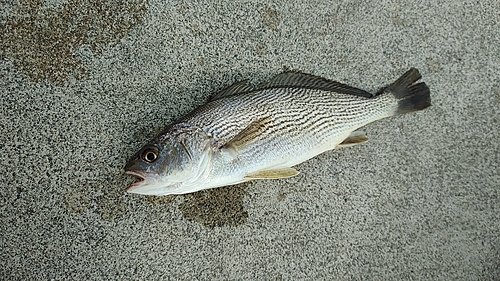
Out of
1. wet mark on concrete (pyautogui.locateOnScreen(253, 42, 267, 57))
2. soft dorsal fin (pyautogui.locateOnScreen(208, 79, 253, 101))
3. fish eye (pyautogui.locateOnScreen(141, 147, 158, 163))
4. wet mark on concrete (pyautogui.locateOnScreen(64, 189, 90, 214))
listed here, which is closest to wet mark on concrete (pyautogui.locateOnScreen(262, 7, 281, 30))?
wet mark on concrete (pyautogui.locateOnScreen(253, 42, 267, 57))

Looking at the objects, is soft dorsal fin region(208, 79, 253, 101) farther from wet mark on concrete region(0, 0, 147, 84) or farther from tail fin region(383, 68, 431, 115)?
tail fin region(383, 68, 431, 115)

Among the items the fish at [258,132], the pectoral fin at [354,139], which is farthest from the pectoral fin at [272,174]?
the pectoral fin at [354,139]

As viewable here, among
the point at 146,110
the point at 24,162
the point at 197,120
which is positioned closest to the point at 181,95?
the point at 146,110

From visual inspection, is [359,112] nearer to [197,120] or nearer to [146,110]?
[197,120]

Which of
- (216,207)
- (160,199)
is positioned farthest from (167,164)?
(216,207)

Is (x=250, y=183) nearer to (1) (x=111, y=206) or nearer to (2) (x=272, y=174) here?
(2) (x=272, y=174)
